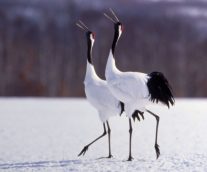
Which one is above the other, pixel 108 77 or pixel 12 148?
pixel 108 77

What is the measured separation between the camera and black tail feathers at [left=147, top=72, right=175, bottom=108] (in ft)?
22.0

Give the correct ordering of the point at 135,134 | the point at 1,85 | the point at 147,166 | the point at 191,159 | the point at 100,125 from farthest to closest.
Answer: the point at 1,85
the point at 100,125
the point at 135,134
the point at 191,159
the point at 147,166

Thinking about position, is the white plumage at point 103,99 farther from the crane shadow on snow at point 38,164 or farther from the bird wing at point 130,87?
the crane shadow on snow at point 38,164

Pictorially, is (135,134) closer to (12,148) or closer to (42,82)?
(12,148)

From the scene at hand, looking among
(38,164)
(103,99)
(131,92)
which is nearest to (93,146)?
(103,99)

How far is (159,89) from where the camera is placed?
264 inches

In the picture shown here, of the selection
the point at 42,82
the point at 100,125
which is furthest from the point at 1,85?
the point at 100,125

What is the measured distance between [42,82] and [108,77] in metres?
23.0

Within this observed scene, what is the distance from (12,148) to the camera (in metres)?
7.66

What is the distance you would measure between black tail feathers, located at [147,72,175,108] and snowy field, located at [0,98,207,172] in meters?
0.76

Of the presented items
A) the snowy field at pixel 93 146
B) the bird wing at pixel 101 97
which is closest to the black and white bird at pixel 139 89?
the bird wing at pixel 101 97

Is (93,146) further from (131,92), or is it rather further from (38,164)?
(38,164)

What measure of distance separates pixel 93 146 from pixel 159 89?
6.16 ft

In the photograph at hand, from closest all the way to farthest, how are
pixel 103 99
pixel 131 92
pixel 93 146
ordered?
pixel 131 92 < pixel 103 99 < pixel 93 146
